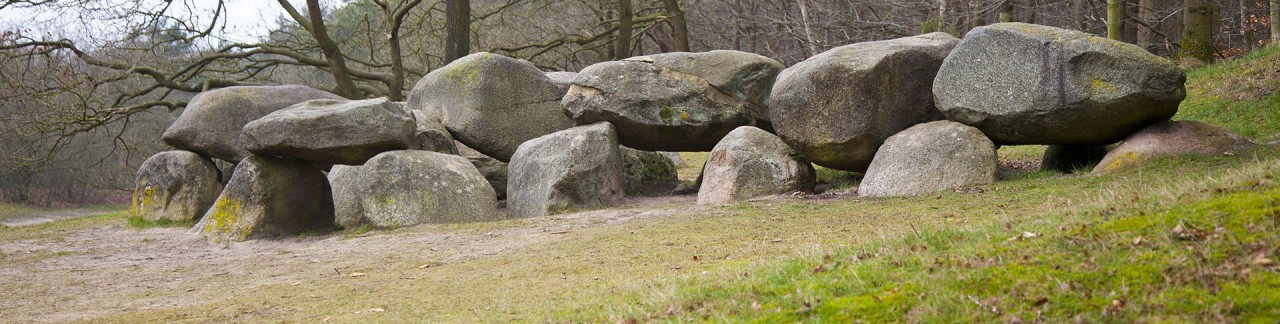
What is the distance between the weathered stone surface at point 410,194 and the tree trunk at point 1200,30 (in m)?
13.4

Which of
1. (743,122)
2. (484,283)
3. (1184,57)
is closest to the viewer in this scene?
(484,283)

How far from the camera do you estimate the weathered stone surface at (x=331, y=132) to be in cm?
1357

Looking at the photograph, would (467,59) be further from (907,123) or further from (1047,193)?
(1047,193)

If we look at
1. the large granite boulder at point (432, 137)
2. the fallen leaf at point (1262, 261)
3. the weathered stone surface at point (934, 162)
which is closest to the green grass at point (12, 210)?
the large granite boulder at point (432, 137)

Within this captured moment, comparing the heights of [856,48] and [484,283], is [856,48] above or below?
above

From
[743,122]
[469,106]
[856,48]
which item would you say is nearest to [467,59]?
[469,106]

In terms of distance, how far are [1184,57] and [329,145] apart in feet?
50.8

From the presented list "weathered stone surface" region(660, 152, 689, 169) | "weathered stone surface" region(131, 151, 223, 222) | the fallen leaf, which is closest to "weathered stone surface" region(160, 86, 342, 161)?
"weathered stone surface" region(131, 151, 223, 222)

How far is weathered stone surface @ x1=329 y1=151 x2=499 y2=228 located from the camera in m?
13.5

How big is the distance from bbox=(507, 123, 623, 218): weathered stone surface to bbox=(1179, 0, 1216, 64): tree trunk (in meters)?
11.4

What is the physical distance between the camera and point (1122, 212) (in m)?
5.66

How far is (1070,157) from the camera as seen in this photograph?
13562 mm

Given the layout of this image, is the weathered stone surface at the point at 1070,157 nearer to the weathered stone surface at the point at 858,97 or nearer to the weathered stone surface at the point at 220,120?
the weathered stone surface at the point at 858,97

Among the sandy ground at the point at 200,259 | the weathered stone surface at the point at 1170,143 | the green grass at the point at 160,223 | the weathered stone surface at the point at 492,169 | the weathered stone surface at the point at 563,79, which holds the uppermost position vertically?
the weathered stone surface at the point at 563,79
